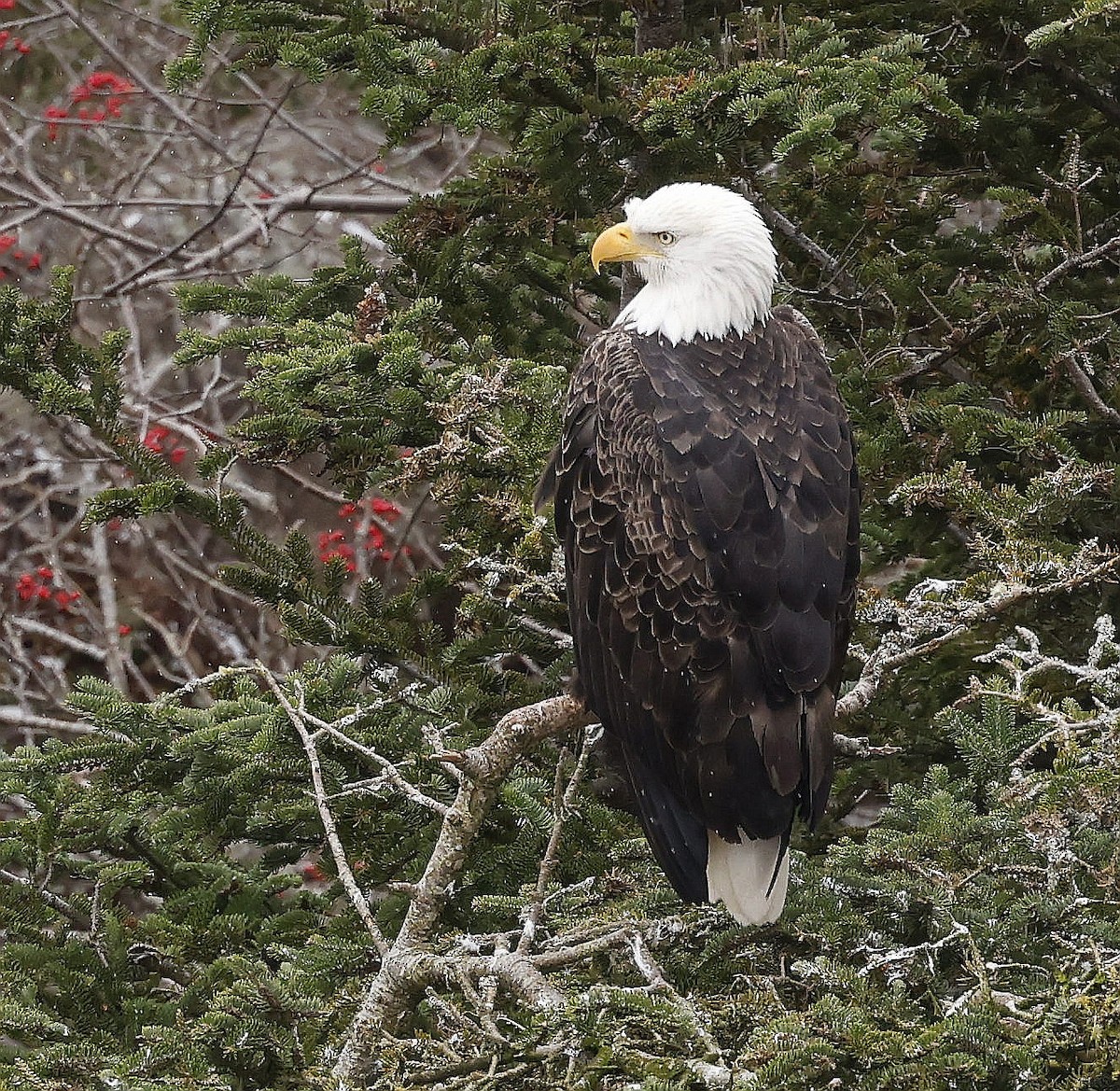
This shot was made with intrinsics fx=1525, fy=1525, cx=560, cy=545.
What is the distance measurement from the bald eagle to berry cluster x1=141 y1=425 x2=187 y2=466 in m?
2.83

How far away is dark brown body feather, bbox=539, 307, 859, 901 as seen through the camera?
3131mm

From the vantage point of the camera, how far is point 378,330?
3.79 meters

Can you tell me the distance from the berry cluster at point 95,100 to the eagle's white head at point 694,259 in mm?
3432

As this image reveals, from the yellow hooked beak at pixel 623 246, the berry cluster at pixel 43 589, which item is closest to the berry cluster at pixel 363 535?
the berry cluster at pixel 43 589

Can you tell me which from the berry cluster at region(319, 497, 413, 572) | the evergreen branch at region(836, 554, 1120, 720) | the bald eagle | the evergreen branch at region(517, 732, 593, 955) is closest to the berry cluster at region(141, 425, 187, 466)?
the berry cluster at region(319, 497, 413, 572)

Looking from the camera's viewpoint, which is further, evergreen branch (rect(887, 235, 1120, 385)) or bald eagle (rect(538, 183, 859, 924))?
evergreen branch (rect(887, 235, 1120, 385))

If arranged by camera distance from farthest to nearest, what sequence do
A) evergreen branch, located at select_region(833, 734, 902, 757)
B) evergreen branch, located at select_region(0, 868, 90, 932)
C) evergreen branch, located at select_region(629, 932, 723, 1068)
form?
evergreen branch, located at select_region(0, 868, 90, 932), evergreen branch, located at select_region(833, 734, 902, 757), evergreen branch, located at select_region(629, 932, 723, 1068)

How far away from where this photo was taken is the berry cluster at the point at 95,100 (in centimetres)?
653

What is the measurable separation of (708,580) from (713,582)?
11mm

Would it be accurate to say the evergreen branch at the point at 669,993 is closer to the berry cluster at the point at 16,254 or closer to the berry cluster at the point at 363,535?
the berry cluster at the point at 363,535

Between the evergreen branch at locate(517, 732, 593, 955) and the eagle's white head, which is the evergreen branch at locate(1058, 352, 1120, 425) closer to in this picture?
the eagle's white head

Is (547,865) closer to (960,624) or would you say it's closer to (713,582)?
(713,582)

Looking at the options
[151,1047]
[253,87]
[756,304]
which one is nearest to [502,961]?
[151,1047]

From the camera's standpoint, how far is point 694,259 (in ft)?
12.0
